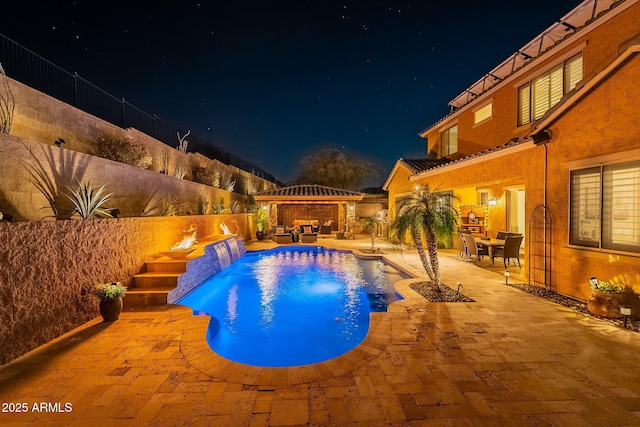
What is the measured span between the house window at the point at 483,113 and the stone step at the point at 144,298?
1464cm

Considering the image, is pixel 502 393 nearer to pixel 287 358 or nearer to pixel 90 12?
pixel 287 358

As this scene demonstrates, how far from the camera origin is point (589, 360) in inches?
145

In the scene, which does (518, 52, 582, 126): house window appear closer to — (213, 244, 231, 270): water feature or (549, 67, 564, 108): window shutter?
(549, 67, 564, 108): window shutter

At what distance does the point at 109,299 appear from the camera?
508 centimetres

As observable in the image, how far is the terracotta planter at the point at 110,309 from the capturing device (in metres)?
5.08

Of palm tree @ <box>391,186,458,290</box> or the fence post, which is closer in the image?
palm tree @ <box>391,186,458,290</box>

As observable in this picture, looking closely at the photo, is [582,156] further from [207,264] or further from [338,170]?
[338,170]

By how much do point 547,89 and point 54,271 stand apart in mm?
14799

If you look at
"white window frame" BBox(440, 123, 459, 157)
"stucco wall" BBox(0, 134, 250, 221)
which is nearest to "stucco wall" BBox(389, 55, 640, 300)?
"white window frame" BBox(440, 123, 459, 157)

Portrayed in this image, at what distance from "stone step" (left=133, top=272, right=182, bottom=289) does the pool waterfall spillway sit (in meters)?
0.14

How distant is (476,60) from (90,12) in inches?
990

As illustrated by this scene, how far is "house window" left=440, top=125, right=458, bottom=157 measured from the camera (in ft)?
51.4

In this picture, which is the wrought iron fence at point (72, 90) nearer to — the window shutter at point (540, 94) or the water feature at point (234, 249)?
the water feature at point (234, 249)

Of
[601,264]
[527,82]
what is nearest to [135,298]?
[601,264]
